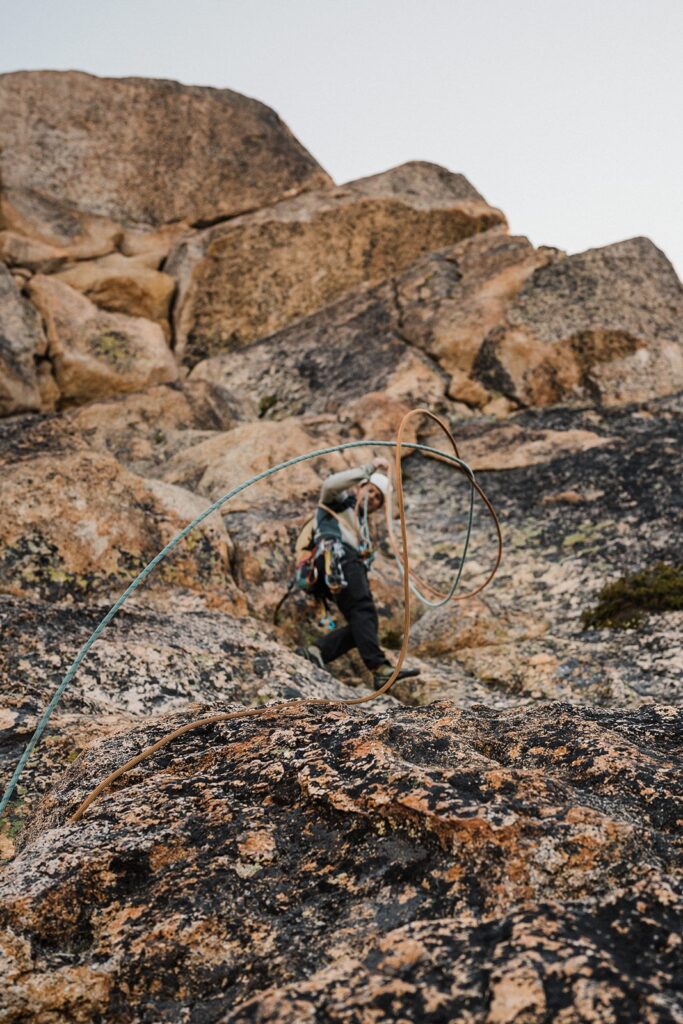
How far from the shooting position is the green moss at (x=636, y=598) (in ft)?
39.7

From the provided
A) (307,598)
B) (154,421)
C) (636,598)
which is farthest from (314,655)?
(154,421)

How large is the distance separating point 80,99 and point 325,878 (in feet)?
101

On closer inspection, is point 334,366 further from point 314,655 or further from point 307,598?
point 314,655

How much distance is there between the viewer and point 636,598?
40.8 ft

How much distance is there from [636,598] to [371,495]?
4107 mm

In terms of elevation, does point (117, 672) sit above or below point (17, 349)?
below

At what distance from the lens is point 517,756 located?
223 inches

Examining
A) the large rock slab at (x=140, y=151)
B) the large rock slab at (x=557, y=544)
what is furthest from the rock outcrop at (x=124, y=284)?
the large rock slab at (x=557, y=544)

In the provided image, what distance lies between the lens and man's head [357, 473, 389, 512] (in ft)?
39.4

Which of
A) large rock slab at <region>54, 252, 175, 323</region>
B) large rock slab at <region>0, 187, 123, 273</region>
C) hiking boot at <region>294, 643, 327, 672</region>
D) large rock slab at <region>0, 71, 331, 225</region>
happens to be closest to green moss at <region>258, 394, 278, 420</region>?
large rock slab at <region>54, 252, 175, 323</region>

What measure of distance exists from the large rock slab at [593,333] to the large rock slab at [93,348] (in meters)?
8.86

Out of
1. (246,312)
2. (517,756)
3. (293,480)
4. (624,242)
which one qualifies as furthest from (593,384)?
(517,756)

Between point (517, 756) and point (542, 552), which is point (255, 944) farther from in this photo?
point (542, 552)

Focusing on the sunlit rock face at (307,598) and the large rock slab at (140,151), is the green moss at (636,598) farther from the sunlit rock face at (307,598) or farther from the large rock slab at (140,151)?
the large rock slab at (140,151)
